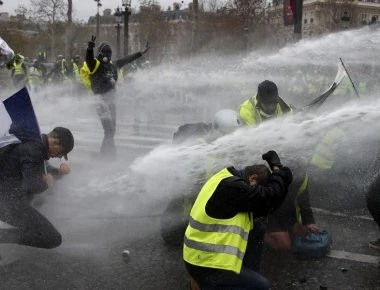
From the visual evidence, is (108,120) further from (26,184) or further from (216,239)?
(216,239)

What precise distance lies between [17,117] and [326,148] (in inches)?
110

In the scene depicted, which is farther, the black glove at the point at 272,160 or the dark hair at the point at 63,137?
the dark hair at the point at 63,137

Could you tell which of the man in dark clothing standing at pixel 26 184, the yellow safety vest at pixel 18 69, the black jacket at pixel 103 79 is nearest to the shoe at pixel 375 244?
the man in dark clothing standing at pixel 26 184

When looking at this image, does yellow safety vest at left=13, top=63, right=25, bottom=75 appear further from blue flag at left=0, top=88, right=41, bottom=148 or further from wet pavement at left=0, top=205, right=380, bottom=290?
blue flag at left=0, top=88, right=41, bottom=148

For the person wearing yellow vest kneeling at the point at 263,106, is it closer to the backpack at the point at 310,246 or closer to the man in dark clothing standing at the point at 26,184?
the backpack at the point at 310,246

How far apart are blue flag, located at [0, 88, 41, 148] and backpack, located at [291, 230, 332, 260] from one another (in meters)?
2.37

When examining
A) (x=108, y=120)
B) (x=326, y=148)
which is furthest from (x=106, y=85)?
(x=326, y=148)

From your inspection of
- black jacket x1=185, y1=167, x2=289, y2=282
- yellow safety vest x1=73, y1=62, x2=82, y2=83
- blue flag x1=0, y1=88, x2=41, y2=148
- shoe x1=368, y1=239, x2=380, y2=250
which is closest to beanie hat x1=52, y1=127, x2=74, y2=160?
blue flag x1=0, y1=88, x2=41, y2=148

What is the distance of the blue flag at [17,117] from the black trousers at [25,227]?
521mm

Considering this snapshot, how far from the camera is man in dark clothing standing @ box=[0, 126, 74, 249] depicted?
13.9ft

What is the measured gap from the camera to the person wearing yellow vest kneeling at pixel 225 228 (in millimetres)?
3232

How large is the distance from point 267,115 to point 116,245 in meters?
2.05

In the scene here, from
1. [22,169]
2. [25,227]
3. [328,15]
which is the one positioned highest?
[328,15]

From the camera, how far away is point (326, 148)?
5.07m
